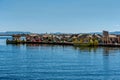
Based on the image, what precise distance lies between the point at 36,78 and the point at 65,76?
12.9 ft

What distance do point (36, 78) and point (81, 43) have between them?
294 ft

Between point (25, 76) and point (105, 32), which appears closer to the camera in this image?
point (25, 76)

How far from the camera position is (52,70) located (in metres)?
51.3

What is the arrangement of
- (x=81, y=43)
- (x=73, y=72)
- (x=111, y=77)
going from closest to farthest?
1. (x=111, y=77)
2. (x=73, y=72)
3. (x=81, y=43)

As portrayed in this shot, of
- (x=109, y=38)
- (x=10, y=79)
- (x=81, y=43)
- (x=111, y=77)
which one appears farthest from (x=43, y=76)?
(x=109, y=38)

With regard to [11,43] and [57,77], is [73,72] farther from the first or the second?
[11,43]

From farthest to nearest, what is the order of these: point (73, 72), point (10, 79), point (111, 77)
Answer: point (73, 72), point (111, 77), point (10, 79)

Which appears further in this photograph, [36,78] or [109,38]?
[109,38]

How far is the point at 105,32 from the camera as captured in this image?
143m

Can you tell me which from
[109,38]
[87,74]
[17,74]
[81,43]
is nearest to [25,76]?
[17,74]

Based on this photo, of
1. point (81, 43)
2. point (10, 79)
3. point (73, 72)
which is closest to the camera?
point (10, 79)

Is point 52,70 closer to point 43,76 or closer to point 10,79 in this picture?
point 43,76

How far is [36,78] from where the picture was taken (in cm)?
Result: 4312

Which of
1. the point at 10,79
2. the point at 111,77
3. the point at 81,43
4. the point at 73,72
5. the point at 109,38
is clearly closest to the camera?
the point at 10,79
